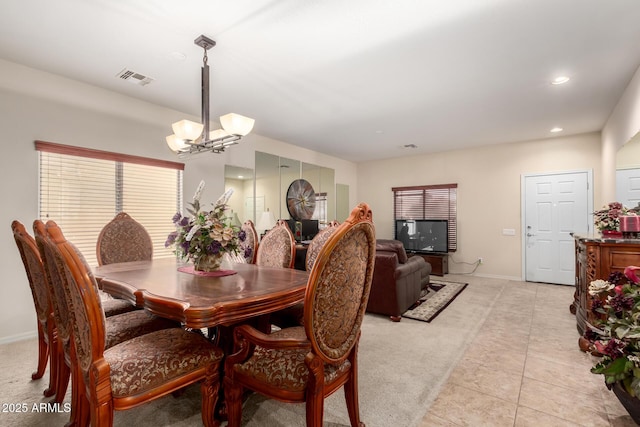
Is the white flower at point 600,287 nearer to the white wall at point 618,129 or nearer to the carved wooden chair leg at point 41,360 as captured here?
the white wall at point 618,129

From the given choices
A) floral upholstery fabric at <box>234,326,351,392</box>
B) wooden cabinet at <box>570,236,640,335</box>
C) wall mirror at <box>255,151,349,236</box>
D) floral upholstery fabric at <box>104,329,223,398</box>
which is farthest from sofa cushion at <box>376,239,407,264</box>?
floral upholstery fabric at <box>104,329,223,398</box>

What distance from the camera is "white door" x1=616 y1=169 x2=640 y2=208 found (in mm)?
3744

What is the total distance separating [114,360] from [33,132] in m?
2.92

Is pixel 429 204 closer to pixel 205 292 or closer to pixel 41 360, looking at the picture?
pixel 205 292

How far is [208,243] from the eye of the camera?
2031 mm

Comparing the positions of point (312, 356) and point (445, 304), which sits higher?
point (312, 356)

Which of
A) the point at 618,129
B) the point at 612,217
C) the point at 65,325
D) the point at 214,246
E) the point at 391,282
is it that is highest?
the point at 618,129

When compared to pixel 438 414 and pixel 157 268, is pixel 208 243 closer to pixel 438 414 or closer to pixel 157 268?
pixel 157 268

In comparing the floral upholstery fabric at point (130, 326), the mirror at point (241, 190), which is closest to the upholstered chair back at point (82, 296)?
the floral upholstery fabric at point (130, 326)

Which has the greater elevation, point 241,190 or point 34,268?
point 241,190

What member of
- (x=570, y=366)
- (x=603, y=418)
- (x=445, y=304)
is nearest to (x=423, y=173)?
(x=445, y=304)

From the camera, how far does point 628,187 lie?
12.6 ft

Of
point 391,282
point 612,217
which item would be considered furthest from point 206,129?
point 612,217

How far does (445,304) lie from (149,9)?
4.39 m
